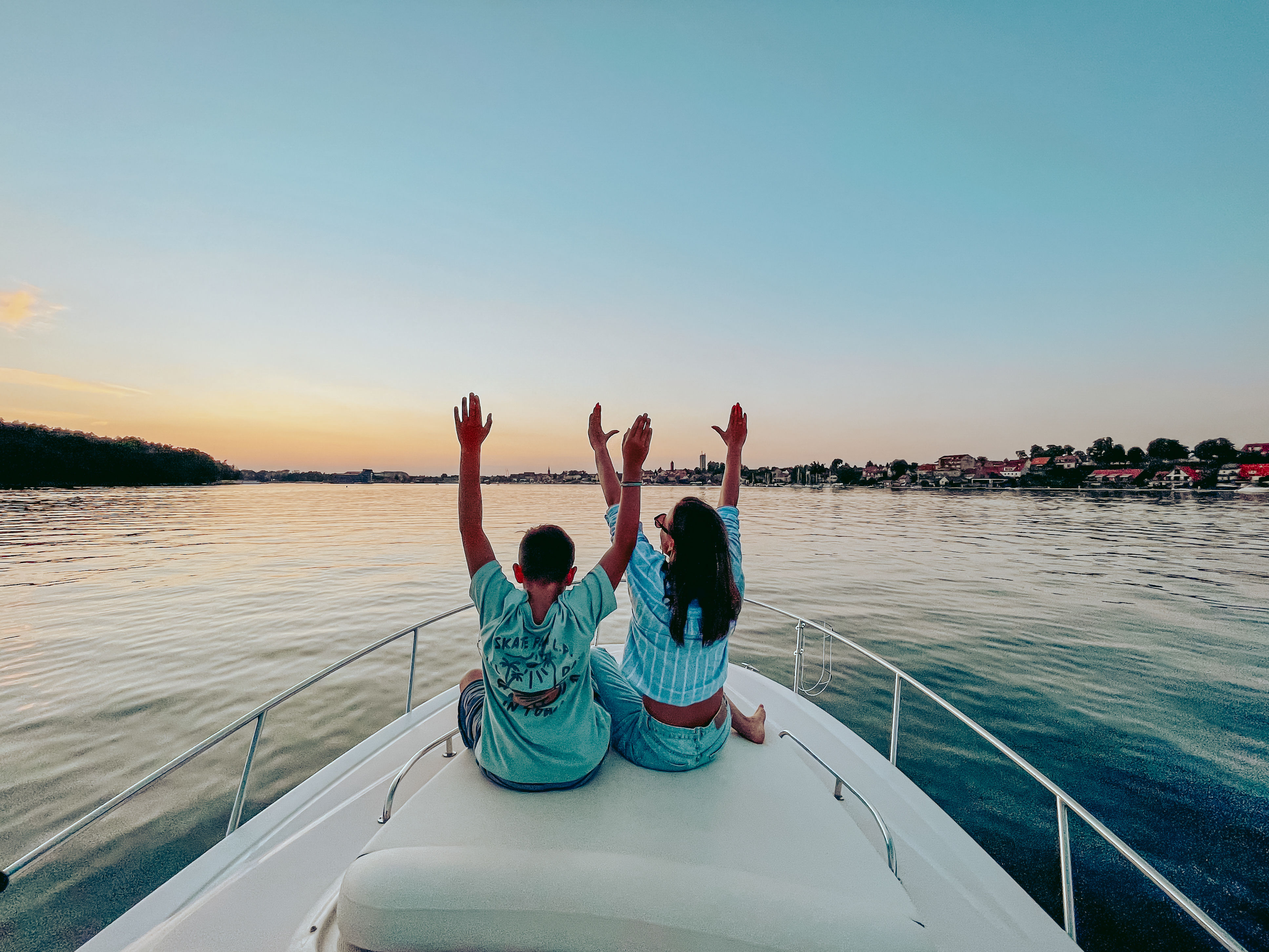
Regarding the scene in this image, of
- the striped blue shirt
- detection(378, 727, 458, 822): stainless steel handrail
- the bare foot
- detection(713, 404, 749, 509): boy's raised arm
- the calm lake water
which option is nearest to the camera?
detection(378, 727, 458, 822): stainless steel handrail

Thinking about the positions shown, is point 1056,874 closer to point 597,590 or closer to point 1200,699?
point 597,590

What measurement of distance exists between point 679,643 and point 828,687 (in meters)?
6.73

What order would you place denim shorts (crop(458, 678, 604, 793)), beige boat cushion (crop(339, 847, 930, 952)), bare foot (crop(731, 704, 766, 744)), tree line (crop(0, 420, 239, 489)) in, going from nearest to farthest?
1. beige boat cushion (crop(339, 847, 930, 952))
2. denim shorts (crop(458, 678, 604, 793))
3. bare foot (crop(731, 704, 766, 744))
4. tree line (crop(0, 420, 239, 489))

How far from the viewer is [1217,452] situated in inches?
4439

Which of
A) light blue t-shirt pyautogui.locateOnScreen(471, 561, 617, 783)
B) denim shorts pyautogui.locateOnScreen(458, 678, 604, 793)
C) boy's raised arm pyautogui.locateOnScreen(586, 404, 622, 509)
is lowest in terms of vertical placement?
denim shorts pyautogui.locateOnScreen(458, 678, 604, 793)

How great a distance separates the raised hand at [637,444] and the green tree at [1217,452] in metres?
167

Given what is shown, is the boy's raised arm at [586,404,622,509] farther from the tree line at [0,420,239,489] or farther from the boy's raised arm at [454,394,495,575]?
the tree line at [0,420,239,489]

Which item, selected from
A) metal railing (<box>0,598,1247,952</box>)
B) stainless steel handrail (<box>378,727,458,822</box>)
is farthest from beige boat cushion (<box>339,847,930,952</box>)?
metal railing (<box>0,598,1247,952</box>)

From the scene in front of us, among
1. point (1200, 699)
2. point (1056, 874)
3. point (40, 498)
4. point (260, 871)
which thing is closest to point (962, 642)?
point (1200, 699)

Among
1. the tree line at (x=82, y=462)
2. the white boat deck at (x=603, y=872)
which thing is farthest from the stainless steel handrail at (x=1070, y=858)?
the tree line at (x=82, y=462)

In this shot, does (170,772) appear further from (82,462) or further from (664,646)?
(82,462)

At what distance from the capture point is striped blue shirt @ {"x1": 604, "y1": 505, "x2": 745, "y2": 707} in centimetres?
230

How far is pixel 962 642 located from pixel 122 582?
22.1 meters

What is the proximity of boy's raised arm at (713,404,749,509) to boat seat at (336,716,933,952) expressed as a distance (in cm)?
177
